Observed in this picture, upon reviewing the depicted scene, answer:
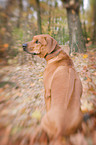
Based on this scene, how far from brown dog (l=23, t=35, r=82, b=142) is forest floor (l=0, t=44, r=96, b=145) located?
0.65 feet

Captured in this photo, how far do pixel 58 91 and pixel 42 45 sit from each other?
100 centimetres

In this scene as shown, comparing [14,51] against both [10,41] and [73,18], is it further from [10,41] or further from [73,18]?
[73,18]

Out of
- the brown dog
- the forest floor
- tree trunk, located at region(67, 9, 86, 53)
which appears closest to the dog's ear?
the brown dog

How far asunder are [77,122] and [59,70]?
799 mm

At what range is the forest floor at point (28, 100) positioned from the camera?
1414 mm

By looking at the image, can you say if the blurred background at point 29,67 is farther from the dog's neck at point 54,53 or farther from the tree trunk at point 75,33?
the dog's neck at point 54,53

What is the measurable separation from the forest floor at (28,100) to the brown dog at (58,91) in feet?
0.65

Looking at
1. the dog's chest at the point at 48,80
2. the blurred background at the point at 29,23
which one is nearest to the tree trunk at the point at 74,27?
the blurred background at the point at 29,23

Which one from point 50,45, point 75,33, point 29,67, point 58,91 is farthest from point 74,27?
point 58,91

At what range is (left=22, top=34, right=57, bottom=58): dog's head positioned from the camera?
6.21ft

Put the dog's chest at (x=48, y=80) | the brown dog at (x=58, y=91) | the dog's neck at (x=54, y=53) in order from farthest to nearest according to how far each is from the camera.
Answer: the dog's neck at (x=54, y=53)
the dog's chest at (x=48, y=80)
the brown dog at (x=58, y=91)

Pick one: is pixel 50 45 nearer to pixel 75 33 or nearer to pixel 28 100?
pixel 28 100

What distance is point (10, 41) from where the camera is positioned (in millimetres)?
3844

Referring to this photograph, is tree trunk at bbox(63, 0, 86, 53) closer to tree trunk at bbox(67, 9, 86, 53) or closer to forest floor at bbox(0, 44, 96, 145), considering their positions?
tree trunk at bbox(67, 9, 86, 53)
